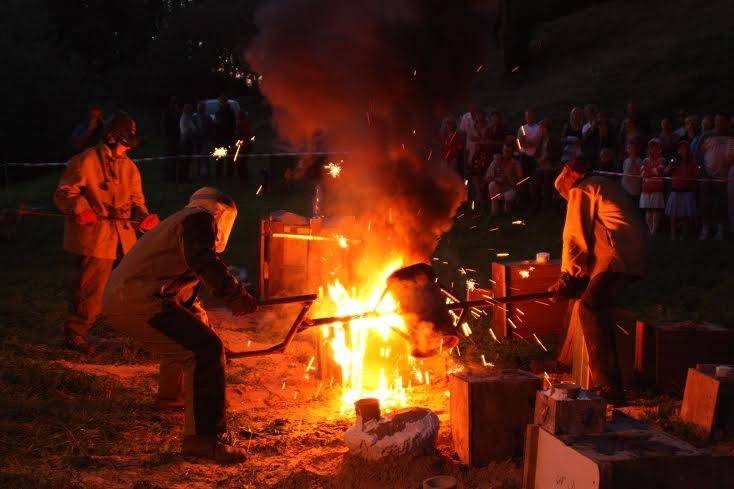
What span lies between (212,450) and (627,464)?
2457 mm

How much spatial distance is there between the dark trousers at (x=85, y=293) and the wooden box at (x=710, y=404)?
468 cm

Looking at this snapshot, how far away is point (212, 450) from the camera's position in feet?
16.8

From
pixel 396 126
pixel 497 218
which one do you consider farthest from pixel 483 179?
pixel 396 126

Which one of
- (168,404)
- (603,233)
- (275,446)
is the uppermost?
(603,233)

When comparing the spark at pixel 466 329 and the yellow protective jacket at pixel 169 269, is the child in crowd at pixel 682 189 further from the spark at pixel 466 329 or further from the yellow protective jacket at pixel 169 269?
the yellow protective jacket at pixel 169 269

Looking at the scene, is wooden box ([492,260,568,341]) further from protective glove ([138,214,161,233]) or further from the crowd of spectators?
the crowd of spectators

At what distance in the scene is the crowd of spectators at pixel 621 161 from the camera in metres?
11.5

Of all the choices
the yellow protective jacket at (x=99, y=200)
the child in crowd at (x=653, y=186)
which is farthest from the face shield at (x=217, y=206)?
the child in crowd at (x=653, y=186)

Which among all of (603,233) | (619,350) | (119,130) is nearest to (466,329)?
(619,350)

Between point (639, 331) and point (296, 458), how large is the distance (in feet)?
9.15

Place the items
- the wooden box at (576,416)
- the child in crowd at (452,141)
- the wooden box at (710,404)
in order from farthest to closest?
the child in crowd at (452,141), the wooden box at (710,404), the wooden box at (576,416)

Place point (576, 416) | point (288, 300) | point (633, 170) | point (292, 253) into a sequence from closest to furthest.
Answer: point (576, 416) < point (288, 300) < point (292, 253) < point (633, 170)

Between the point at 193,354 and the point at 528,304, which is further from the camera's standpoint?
the point at 528,304

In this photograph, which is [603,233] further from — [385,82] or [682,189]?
[682,189]
